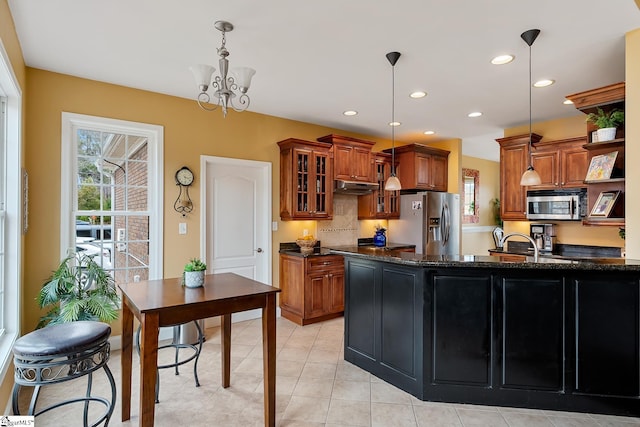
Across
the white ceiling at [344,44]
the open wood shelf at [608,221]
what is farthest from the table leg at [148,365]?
the open wood shelf at [608,221]

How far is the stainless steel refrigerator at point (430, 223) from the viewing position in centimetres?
541

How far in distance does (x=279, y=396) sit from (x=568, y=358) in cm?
207

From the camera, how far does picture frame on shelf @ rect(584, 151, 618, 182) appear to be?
3023 millimetres

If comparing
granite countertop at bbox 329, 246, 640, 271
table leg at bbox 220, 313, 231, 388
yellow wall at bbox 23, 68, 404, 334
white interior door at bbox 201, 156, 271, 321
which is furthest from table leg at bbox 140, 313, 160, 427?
white interior door at bbox 201, 156, 271, 321

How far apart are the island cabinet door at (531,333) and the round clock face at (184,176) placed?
325 centimetres

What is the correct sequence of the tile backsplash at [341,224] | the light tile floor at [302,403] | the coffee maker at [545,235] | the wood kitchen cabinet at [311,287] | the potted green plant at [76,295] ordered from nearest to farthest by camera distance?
the light tile floor at [302,403] → the potted green plant at [76,295] → the wood kitchen cabinet at [311,287] → the coffee maker at [545,235] → the tile backsplash at [341,224]

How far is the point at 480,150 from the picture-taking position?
7.32m

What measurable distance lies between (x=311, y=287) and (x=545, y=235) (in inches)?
128

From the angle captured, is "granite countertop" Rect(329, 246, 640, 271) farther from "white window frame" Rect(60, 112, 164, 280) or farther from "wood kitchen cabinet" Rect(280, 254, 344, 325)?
"white window frame" Rect(60, 112, 164, 280)

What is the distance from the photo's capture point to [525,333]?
97.5 inches

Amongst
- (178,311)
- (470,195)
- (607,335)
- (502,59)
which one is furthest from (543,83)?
(470,195)

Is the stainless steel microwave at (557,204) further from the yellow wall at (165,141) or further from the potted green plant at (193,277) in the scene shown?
the potted green plant at (193,277)

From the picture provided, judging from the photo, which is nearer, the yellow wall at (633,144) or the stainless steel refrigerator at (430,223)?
the yellow wall at (633,144)

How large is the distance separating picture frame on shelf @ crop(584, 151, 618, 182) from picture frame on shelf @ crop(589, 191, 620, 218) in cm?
20
